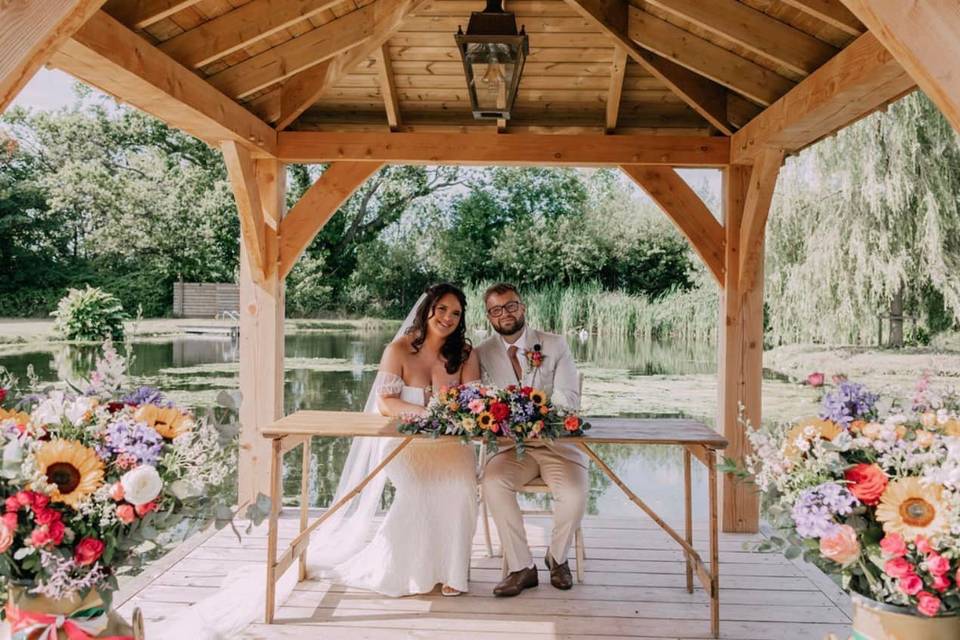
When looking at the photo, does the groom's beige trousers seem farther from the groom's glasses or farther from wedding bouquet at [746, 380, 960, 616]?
wedding bouquet at [746, 380, 960, 616]

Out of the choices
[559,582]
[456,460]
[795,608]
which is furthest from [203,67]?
[795,608]

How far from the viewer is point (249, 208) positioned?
154 inches

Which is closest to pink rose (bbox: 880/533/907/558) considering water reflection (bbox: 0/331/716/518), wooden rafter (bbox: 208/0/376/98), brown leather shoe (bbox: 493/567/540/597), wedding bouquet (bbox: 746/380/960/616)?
wedding bouquet (bbox: 746/380/960/616)

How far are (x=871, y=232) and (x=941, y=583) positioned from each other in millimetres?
7595

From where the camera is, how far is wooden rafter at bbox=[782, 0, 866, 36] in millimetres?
2668

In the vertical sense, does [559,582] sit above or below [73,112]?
below

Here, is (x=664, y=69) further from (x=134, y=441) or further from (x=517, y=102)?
(x=134, y=441)

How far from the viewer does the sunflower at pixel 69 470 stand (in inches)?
59.9

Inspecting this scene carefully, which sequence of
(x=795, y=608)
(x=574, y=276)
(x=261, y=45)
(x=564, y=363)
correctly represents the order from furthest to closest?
(x=574, y=276) < (x=564, y=363) < (x=261, y=45) < (x=795, y=608)

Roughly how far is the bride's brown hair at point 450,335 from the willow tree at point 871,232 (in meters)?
6.04

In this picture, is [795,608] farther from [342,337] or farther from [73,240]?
[73,240]

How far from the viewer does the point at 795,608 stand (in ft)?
10.5

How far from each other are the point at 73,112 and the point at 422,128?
46.2 ft

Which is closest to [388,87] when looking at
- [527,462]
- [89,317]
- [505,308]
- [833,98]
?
[505,308]
